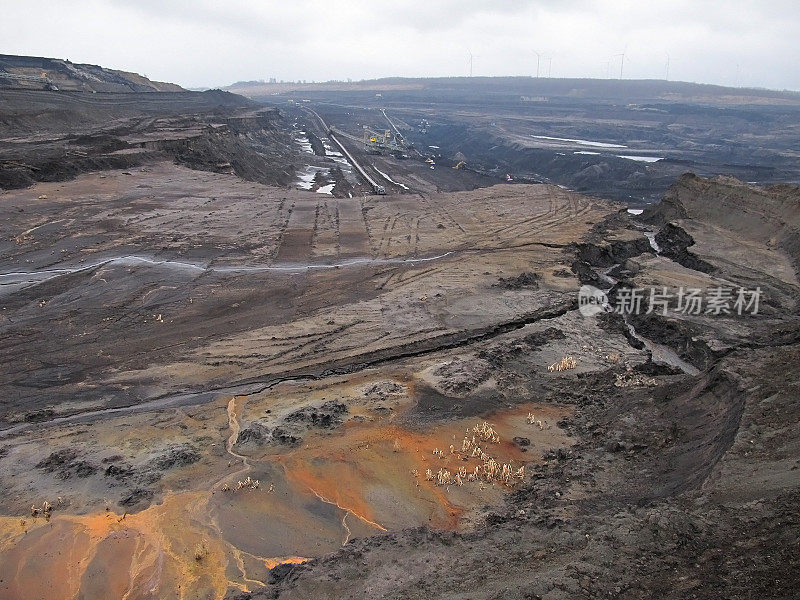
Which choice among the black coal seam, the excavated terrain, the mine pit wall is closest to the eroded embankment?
the excavated terrain

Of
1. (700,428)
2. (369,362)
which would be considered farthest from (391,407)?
(700,428)

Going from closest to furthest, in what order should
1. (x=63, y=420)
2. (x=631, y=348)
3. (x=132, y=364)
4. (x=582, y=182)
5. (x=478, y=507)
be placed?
(x=478, y=507) → (x=63, y=420) → (x=132, y=364) → (x=631, y=348) → (x=582, y=182)

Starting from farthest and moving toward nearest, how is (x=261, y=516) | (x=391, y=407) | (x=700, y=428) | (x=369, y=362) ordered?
(x=369, y=362) < (x=391, y=407) < (x=700, y=428) < (x=261, y=516)

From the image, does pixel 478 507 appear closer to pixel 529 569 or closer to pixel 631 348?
pixel 529 569

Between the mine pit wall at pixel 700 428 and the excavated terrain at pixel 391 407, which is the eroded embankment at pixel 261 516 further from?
the mine pit wall at pixel 700 428

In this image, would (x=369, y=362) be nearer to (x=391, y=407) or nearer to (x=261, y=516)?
(x=391, y=407)

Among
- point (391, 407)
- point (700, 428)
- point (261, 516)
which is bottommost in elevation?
point (261, 516)

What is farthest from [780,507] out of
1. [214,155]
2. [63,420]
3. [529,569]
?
[214,155]

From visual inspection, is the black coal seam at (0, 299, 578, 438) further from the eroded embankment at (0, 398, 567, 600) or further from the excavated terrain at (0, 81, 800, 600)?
the eroded embankment at (0, 398, 567, 600)
